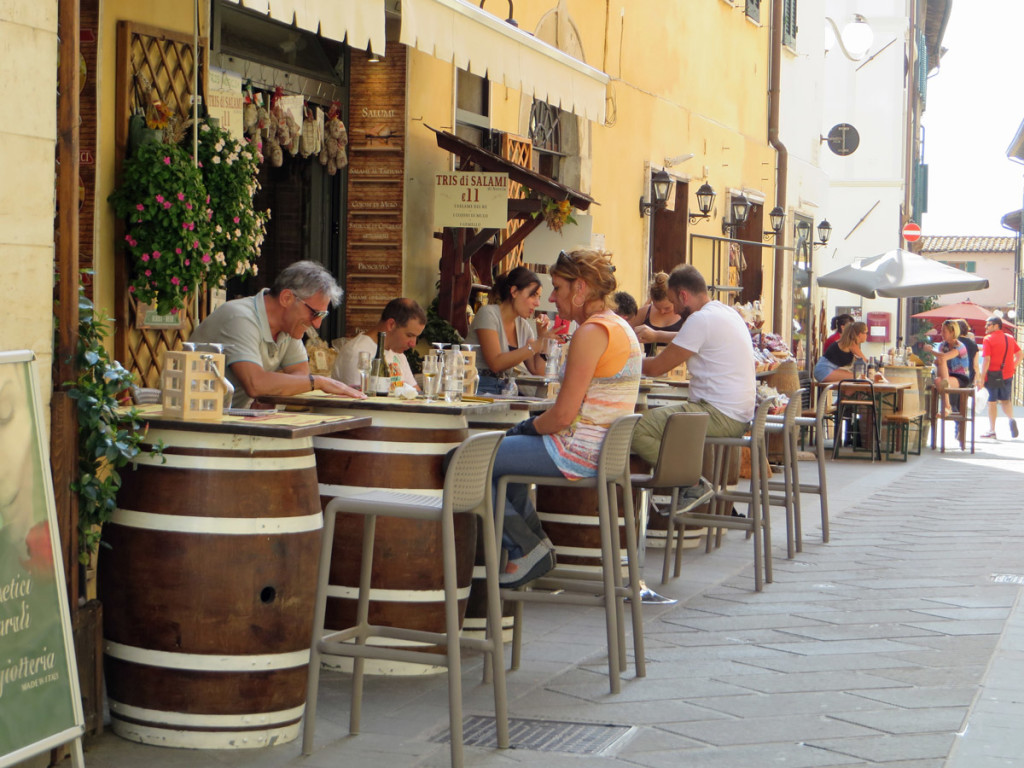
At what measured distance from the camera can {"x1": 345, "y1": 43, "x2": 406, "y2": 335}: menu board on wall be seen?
855cm

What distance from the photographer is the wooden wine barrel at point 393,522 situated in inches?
184

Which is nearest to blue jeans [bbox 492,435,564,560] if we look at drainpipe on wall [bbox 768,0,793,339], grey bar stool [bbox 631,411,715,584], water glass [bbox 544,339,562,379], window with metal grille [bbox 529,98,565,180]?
grey bar stool [bbox 631,411,715,584]

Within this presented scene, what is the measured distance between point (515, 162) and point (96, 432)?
21.6ft

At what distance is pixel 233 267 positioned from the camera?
643cm

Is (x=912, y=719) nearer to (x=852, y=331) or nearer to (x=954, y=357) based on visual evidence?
(x=852, y=331)

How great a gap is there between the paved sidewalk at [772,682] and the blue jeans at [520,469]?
499 mm

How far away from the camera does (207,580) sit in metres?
3.98

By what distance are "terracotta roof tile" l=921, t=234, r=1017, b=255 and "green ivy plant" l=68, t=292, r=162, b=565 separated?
222 ft

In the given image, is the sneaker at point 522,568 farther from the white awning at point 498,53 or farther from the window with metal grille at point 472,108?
the window with metal grille at point 472,108

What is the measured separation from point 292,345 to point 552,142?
5950 millimetres

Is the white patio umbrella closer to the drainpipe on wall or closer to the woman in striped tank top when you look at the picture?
the drainpipe on wall

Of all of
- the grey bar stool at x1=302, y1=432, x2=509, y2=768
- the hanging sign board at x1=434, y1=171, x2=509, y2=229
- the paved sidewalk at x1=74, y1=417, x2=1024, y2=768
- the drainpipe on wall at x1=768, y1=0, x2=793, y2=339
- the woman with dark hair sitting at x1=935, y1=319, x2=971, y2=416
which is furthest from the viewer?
the drainpipe on wall at x1=768, y1=0, x2=793, y2=339

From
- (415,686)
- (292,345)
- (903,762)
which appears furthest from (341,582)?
(903,762)

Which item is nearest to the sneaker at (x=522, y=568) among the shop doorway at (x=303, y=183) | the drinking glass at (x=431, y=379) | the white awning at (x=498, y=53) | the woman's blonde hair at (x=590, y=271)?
the drinking glass at (x=431, y=379)
